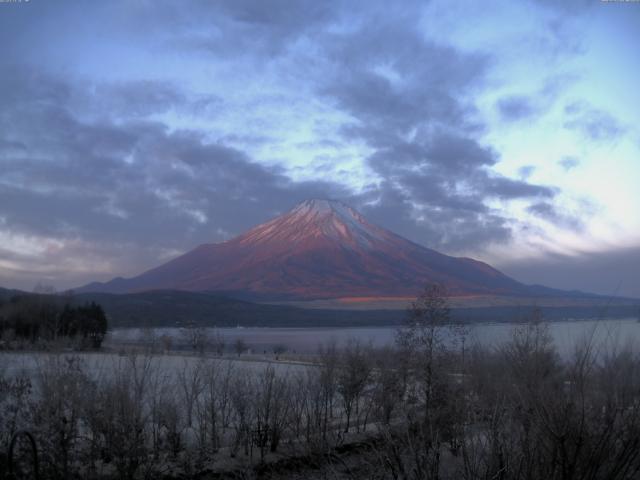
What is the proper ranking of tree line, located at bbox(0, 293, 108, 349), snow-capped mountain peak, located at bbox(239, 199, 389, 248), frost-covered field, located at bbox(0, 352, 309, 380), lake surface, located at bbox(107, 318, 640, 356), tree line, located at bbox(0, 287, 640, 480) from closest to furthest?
1. tree line, located at bbox(0, 287, 640, 480)
2. lake surface, located at bbox(107, 318, 640, 356)
3. frost-covered field, located at bbox(0, 352, 309, 380)
4. tree line, located at bbox(0, 293, 108, 349)
5. snow-capped mountain peak, located at bbox(239, 199, 389, 248)

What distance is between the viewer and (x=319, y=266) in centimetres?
13862

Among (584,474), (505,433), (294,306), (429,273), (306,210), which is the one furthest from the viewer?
(306,210)

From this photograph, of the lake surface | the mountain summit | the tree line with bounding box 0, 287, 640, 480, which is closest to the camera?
the tree line with bounding box 0, 287, 640, 480

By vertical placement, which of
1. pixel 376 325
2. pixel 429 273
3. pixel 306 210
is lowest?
pixel 376 325

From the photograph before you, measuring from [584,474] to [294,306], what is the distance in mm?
115542

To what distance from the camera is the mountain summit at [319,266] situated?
13112cm

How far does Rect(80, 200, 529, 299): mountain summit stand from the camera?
131 meters

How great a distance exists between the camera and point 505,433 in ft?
16.4

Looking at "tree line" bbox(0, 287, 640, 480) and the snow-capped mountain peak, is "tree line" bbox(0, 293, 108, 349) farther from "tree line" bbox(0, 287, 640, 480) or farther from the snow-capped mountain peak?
the snow-capped mountain peak

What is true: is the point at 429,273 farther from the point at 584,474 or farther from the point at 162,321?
the point at 584,474

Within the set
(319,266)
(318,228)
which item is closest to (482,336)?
(319,266)

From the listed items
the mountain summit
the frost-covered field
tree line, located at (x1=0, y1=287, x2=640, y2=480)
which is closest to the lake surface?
tree line, located at (x1=0, y1=287, x2=640, y2=480)

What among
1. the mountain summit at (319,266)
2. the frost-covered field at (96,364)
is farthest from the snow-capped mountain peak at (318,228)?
the frost-covered field at (96,364)

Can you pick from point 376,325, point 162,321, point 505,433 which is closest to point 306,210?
point 376,325
